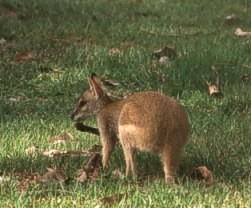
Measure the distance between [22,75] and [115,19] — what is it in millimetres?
3700

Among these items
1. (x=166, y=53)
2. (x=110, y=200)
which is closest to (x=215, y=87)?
(x=166, y=53)

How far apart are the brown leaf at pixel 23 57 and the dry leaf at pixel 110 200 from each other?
15.0 feet

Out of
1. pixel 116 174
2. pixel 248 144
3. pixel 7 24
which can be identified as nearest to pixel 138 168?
pixel 116 174

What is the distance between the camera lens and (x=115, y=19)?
11516 millimetres

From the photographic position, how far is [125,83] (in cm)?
790

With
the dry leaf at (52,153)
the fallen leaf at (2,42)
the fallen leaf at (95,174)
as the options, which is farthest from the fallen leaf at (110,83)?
the fallen leaf at (95,174)

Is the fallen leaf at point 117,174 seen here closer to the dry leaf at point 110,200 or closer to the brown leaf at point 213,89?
the dry leaf at point 110,200

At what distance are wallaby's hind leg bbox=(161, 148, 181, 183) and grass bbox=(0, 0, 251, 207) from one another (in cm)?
9

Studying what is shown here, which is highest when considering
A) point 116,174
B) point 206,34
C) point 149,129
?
point 206,34

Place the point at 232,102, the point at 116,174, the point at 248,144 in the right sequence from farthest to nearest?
the point at 232,102 → the point at 248,144 → the point at 116,174

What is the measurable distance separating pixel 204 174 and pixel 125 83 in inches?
124

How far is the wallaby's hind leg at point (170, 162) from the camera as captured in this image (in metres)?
4.67

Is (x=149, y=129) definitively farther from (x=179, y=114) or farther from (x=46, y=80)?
(x=46, y=80)

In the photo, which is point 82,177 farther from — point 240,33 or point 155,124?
point 240,33
